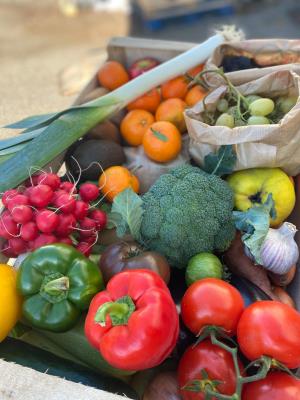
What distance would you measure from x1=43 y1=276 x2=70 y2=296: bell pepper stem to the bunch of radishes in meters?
0.17

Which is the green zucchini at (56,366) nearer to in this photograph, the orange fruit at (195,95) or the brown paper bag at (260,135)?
the brown paper bag at (260,135)

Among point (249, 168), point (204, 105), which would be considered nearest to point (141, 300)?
point (249, 168)

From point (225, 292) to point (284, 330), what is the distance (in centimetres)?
15

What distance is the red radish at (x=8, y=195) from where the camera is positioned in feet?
4.07

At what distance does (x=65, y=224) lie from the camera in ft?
4.06

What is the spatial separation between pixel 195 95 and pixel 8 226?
851mm

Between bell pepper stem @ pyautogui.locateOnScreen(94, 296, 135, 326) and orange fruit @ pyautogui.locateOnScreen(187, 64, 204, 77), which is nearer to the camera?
bell pepper stem @ pyautogui.locateOnScreen(94, 296, 135, 326)

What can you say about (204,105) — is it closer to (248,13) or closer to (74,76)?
(74,76)

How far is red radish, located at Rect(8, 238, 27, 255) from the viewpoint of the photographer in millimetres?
1244

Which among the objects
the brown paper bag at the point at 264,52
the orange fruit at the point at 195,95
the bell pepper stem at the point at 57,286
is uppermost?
the brown paper bag at the point at 264,52

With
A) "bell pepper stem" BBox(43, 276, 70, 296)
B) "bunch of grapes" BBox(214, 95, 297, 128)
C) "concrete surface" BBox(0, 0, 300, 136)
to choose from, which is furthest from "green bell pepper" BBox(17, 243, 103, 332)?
"concrete surface" BBox(0, 0, 300, 136)

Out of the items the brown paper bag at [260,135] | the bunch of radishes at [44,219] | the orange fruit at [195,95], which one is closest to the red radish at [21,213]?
the bunch of radishes at [44,219]

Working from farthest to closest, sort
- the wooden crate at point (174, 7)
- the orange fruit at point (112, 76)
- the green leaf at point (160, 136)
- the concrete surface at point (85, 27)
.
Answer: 1. the wooden crate at point (174, 7)
2. the concrete surface at point (85, 27)
3. the orange fruit at point (112, 76)
4. the green leaf at point (160, 136)

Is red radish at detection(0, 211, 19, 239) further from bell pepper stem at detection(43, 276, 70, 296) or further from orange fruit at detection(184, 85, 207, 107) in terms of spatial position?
orange fruit at detection(184, 85, 207, 107)
